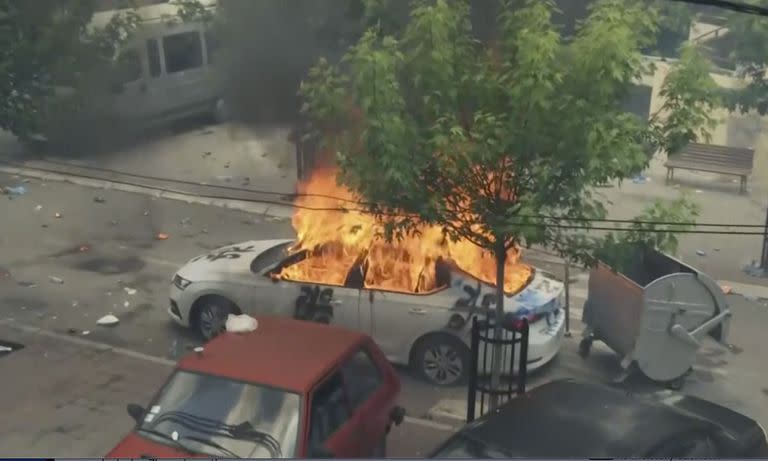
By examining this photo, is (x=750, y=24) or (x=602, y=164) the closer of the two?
(x=602, y=164)

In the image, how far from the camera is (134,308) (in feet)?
31.4

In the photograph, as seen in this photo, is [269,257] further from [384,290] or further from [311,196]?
[384,290]

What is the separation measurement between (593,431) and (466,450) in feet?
2.78

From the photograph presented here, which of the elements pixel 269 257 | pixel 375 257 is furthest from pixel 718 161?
pixel 269 257

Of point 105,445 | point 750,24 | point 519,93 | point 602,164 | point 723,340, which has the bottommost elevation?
point 105,445

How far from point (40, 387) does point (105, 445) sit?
1244 millimetres

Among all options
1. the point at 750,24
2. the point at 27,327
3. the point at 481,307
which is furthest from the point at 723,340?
the point at 27,327

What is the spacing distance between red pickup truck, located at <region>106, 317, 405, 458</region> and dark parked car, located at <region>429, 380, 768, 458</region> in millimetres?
648

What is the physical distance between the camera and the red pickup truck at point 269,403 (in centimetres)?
570

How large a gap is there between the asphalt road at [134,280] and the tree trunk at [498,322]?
623mm

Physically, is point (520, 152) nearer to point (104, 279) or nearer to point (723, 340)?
point (723, 340)

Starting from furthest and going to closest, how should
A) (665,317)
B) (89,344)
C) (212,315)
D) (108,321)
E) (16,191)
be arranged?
1. (16,191)
2. (108,321)
3. (89,344)
4. (212,315)
5. (665,317)

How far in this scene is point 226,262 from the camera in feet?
29.2

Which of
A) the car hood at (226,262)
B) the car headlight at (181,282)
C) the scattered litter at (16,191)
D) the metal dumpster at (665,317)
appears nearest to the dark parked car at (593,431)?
the metal dumpster at (665,317)
